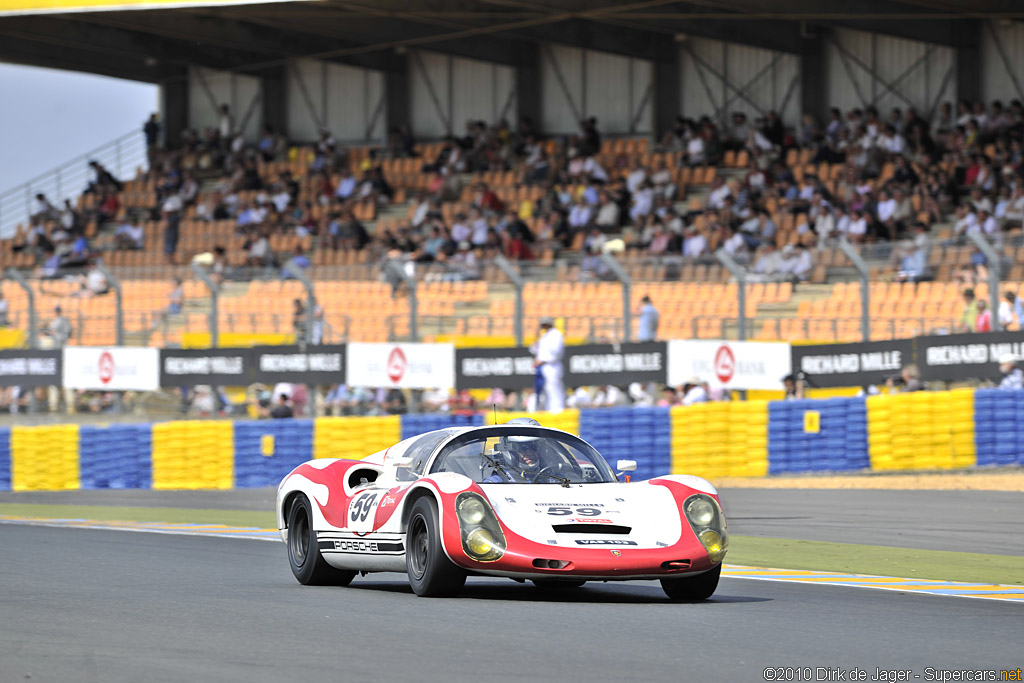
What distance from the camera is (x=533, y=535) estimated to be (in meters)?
7.65

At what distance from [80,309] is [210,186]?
15.3 m

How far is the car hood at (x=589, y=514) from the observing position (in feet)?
25.2

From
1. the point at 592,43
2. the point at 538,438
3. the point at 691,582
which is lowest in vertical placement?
the point at 691,582

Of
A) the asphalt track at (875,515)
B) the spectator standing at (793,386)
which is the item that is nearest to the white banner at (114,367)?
the asphalt track at (875,515)

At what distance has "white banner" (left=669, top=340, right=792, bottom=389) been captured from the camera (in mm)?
17922

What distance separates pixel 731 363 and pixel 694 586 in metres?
10.2

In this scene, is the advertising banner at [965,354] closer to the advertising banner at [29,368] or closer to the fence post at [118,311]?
the fence post at [118,311]

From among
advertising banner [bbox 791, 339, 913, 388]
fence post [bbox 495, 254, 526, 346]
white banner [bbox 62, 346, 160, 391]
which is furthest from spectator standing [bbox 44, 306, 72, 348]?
advertising banner [bbox 791, 339, 913, 388]

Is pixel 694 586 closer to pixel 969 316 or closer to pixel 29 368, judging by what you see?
pixel 969 316

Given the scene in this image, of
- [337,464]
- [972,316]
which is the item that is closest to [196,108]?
[972,316]

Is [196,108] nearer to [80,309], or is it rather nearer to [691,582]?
[80,309]

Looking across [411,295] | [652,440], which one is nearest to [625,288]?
[411,295]

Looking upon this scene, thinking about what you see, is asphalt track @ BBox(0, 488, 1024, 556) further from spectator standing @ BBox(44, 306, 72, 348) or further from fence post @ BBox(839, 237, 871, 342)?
spectator standing @ BBox(44, 306, 72, 348)

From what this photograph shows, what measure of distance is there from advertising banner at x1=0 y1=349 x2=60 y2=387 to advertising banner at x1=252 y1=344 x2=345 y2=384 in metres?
3.13
